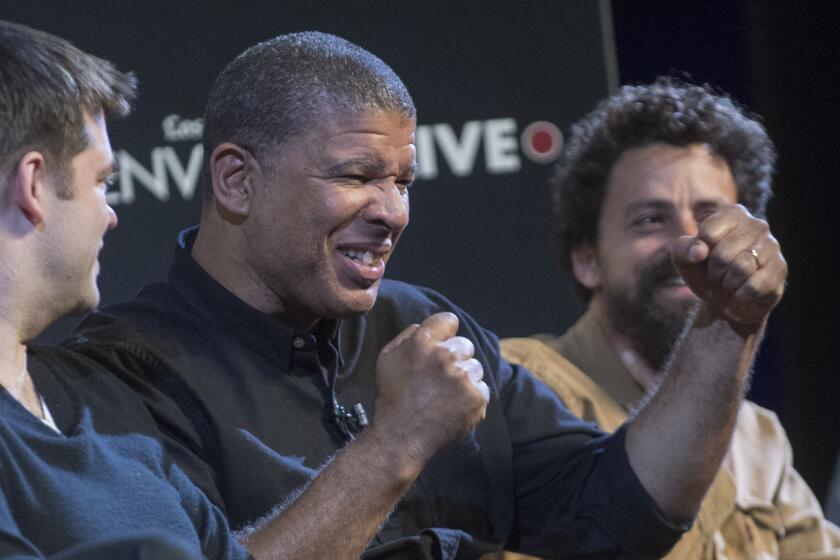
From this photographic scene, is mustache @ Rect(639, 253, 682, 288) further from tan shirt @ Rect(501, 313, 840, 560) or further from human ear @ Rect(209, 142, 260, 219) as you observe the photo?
human ear @ Rect(209, 142, 260, 219)

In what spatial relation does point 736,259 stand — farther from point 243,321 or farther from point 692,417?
point 243,321

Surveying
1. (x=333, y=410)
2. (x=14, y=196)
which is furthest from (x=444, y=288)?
(x=14, y=196)

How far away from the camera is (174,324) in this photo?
6.30 ft

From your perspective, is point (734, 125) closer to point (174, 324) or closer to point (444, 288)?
point (444, 288)

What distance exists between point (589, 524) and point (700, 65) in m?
Result: 1.63

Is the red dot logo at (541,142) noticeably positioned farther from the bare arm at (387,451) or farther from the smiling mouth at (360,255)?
the bare arm at (387,451)

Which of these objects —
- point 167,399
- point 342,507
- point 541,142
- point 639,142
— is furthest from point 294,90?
point 639,142

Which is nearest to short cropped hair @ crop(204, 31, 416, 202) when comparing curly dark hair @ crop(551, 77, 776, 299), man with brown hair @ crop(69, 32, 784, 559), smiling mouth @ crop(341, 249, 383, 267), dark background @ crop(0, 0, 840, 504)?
man with brown hair @ crop(69, 32, 784, 559)

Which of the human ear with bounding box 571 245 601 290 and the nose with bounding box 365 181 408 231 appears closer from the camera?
the nose with bounding box 365 181 408 231

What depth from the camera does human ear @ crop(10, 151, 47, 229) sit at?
1503mm

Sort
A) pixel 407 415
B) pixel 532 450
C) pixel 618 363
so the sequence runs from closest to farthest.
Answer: pixel 407 415, pixel 532 450, pixel 618 363

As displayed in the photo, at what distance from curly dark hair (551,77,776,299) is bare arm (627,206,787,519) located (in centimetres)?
81

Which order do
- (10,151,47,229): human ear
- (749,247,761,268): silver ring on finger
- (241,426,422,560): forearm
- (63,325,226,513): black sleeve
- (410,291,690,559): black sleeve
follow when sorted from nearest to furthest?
1. (10,151,47,229): human ear
2. (241,426,422,560): forearm
3. (63,325,226,513): black sleeve
4. (749,247,761,268): silver ring on finger
5. (410,291,690,559): black sleeve

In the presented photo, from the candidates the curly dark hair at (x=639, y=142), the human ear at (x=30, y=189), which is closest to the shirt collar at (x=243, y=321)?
the human ear at (x=30, y=189)
